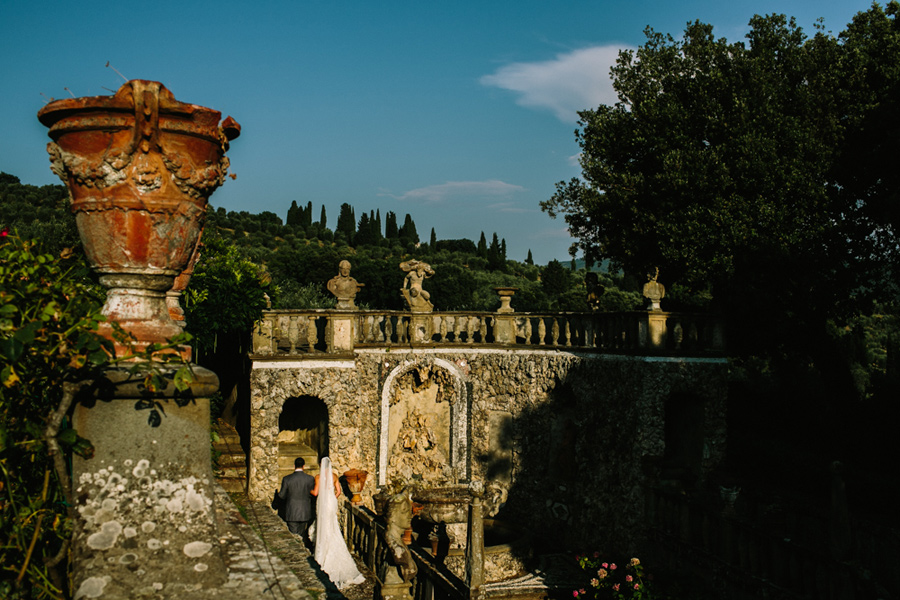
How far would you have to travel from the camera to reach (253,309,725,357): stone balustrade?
1381 cm

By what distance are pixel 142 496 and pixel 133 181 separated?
162 centimetres

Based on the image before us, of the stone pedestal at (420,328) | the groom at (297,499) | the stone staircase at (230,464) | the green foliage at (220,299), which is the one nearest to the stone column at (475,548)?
the groom at (297,499)

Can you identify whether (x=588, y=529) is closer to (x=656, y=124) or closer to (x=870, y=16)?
(x=656, y=124)

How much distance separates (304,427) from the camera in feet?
53.2

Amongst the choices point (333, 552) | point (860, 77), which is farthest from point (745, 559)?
point (860, 77)

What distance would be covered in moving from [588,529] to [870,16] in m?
12.6

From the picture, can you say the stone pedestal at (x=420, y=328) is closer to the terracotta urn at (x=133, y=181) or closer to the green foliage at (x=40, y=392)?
the terracotta urn at (x=133, y=181)

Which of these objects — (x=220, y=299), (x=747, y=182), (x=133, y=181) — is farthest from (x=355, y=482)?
(x=133, y=181)

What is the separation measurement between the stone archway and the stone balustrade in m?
0.76

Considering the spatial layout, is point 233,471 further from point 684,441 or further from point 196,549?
point 196,549

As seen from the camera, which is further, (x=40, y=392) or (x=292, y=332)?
(x=292, y=332)

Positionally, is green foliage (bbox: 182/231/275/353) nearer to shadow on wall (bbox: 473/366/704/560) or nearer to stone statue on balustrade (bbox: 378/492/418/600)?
stone statue on balustrade (bbox: 378/492/418/600)

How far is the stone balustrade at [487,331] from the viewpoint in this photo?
13.8 meters

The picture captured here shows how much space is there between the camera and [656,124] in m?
15.9
